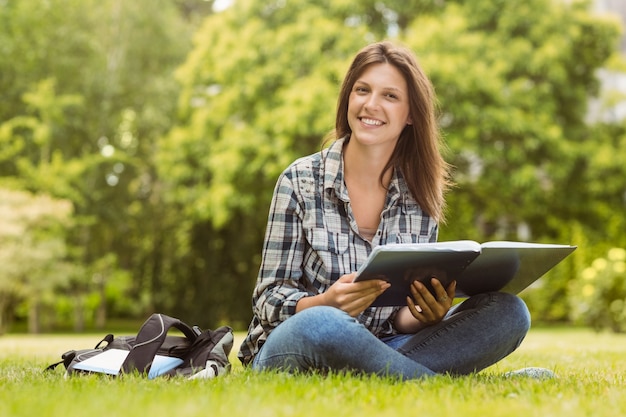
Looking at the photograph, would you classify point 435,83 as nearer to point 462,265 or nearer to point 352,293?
point 462,265


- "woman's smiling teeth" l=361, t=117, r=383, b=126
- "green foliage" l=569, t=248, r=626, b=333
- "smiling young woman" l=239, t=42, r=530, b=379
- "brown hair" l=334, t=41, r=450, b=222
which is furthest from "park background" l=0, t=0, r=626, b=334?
"woman's smiling teeth" l=361, t=117, r=383, b=126

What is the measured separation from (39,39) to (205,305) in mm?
6301

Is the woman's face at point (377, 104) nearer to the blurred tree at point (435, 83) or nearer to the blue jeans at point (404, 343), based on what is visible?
the blue jeans at point (404, 343)

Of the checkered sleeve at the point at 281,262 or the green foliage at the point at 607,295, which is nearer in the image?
the checkered sleeve at the point at 281,262

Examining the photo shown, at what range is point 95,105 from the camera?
17281 mm

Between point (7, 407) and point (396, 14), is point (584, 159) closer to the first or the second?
point (396, 14)

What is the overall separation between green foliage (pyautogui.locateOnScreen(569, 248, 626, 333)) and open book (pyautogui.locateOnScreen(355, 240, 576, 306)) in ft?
27.8

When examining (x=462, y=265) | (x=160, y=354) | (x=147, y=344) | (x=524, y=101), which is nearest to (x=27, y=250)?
(x=524, y=101)

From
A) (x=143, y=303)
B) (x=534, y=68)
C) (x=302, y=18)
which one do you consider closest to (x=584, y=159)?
(x=534, y=68)

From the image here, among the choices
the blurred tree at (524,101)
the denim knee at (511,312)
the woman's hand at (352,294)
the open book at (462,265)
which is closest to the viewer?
the open book at (462,265)

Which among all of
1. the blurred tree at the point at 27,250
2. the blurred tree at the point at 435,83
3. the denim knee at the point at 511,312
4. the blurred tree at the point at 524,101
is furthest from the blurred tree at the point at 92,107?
the denim knee at the point at 511,312

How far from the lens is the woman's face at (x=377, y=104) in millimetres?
3326

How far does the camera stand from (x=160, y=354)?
129 inches

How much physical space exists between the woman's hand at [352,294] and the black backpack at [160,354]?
521 mm
